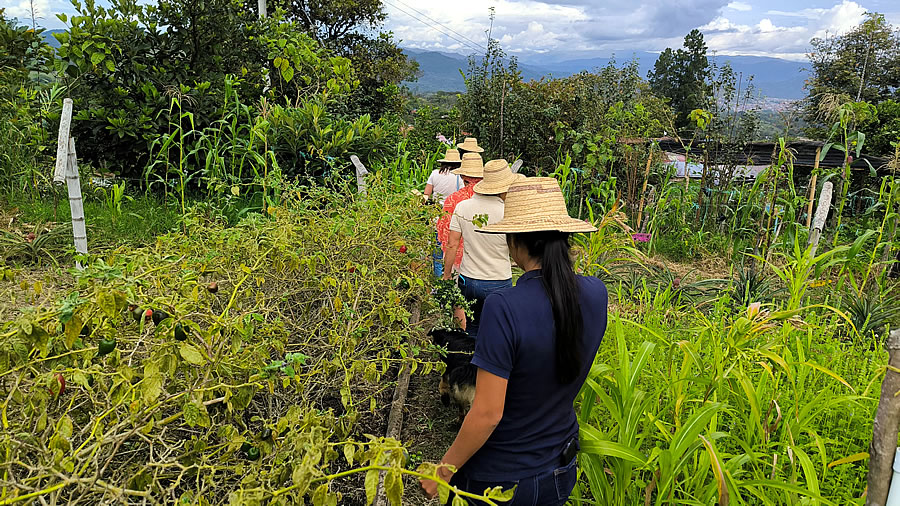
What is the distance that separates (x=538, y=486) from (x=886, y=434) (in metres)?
1.00

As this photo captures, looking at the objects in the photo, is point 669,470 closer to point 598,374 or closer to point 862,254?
point 598,374

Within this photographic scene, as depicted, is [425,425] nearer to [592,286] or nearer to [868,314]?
[592,286]

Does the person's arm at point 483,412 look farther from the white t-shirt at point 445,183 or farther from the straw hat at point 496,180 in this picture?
the white t-shirt at point 445,183

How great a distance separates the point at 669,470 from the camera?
6.41 feet

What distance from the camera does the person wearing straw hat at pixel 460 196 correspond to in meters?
4.25

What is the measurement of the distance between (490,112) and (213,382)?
24.5ft

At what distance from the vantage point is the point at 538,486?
1863 millimetres

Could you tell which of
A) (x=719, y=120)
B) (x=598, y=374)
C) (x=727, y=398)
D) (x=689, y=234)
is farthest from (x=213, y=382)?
(x=719, y=120)

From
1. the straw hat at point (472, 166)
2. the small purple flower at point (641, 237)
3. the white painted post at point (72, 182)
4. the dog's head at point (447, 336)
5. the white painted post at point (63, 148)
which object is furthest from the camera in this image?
the small purple flower at point (641, 237)

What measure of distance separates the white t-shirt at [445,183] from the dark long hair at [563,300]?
11.6 ft

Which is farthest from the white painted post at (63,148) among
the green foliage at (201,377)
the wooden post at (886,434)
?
the wooden post at (886,434)

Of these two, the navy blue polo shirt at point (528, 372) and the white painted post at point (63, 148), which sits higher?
the white painted post at point (63, 148)

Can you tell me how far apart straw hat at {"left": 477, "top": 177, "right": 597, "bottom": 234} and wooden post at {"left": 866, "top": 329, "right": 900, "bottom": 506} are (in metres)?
0.91

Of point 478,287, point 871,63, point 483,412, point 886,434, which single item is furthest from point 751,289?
point 871,63
